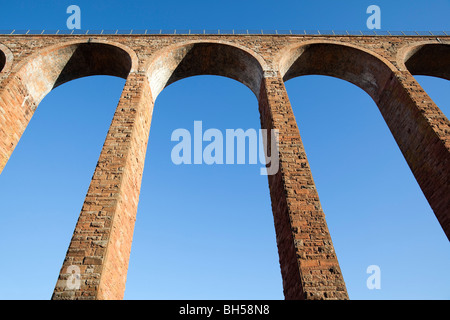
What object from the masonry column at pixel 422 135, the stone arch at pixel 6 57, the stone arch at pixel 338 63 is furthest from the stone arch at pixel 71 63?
the masonry column at pixel 422 135

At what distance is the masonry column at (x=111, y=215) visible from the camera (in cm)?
419

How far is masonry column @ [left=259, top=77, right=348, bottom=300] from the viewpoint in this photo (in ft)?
13.6

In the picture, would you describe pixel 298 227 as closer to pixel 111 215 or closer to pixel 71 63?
pixel 111 215

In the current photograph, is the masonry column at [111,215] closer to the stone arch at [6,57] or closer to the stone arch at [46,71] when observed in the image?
the stone arch at [46,71]

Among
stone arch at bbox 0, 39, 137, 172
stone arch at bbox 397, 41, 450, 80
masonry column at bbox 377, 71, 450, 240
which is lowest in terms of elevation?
masonry column at bbox 377, 71, 450, 240

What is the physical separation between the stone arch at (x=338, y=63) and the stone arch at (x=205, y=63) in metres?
0.97

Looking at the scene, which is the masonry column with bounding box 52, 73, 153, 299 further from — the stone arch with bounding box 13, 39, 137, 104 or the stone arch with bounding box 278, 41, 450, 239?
the stone arch with bounding box 278, 41, 450, 239

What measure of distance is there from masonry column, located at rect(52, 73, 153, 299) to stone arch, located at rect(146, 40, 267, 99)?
2095 millimetres

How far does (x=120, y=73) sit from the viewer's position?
9.88 meters

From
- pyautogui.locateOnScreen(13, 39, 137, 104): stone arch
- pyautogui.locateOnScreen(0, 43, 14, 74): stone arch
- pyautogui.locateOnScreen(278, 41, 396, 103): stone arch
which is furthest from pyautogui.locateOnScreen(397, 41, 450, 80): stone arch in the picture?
pyautogui.locateOnScreen(0, 43, 14, 74): stone arch
